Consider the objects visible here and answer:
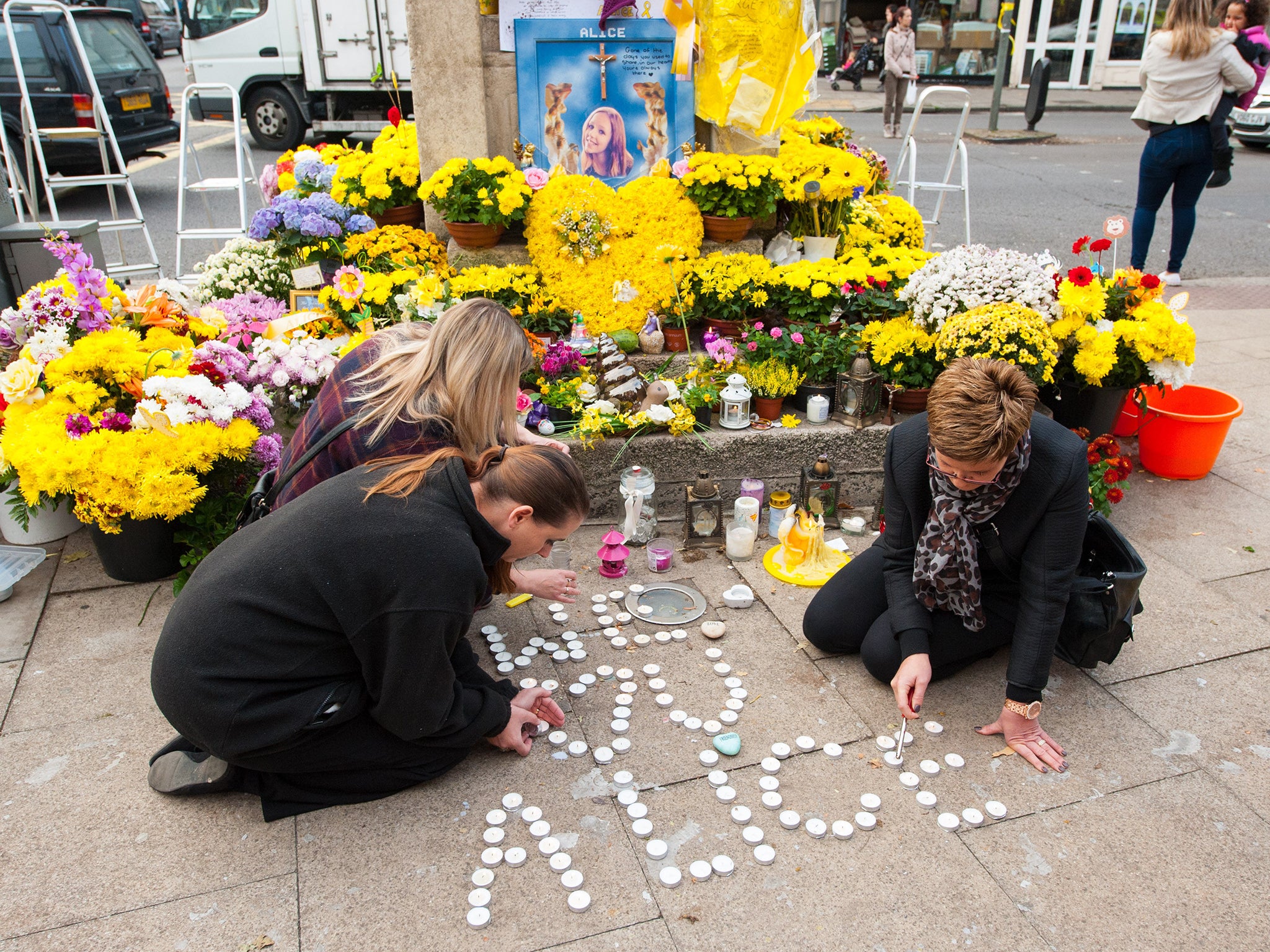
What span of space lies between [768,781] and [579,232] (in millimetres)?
3034

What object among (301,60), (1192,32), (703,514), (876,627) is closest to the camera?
(876,627)

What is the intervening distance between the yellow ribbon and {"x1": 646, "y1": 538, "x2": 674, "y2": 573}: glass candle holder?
272 cm

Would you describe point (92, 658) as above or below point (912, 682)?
below

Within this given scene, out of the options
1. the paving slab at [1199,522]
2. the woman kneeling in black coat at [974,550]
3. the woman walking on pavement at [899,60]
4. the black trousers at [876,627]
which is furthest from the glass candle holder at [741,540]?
the woman walking on pavement at [899,60]

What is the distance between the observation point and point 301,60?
11648 mm

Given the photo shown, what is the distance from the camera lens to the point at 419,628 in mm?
2053

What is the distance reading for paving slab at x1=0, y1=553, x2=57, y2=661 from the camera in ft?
10.1

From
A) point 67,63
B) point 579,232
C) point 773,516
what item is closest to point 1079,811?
point 773,516

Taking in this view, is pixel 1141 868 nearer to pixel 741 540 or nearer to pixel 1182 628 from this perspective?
pixel 1182 628

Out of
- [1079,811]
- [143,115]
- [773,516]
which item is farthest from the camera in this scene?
[143,115]

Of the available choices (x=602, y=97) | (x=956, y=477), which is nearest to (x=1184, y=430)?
(x=956, y=477)

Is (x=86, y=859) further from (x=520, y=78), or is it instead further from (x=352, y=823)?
(x=520, y=78)

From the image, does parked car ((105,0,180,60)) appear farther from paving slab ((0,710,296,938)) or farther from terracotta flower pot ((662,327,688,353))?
paving slab ((0,710,296,938))

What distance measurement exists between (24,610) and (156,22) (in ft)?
107
